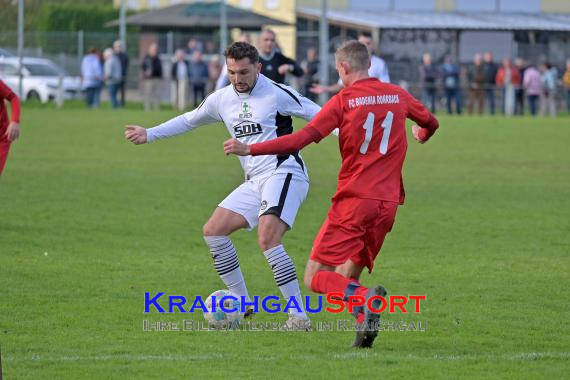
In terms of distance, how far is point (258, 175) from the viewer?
8367 millimetres

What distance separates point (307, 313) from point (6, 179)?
33.5 feet

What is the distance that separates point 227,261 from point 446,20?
1758 inches

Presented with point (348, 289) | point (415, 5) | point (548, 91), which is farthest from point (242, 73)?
point (415, 5)

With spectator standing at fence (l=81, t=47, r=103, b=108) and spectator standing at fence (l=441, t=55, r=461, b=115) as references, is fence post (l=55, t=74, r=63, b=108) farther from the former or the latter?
spectator standing at fence (l=441, t=55, r=461, b=115)

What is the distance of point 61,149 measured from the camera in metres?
23.6

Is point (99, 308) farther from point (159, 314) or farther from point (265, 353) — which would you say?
point (265, 353)

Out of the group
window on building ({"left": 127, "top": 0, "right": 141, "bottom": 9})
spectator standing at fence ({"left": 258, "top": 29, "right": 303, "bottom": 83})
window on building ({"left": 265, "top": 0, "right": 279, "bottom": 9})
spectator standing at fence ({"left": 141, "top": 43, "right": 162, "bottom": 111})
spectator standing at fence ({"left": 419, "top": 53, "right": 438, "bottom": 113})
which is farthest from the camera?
window on building ({"left": 127, "top": 0, "right": 141, "bottom": 9})

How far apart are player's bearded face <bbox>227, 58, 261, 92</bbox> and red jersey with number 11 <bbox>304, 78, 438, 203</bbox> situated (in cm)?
104

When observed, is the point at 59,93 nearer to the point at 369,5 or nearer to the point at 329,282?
the point at 369,5

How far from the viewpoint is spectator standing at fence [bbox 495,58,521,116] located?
38.5m

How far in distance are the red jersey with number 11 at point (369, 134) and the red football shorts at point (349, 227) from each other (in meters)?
0.06

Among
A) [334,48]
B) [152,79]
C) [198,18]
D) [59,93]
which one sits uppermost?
[198,18]

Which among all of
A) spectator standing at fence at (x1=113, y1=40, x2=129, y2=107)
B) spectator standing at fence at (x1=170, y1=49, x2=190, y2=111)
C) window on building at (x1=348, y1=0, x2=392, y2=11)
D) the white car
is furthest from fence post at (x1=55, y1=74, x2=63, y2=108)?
window on building at (x1=348, y1=0, x2=392, y2=11)

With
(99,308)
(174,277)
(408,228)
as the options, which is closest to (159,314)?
(99,308)
